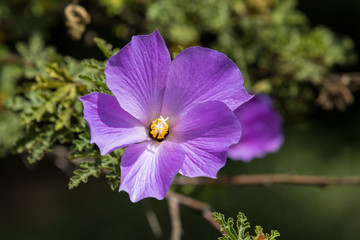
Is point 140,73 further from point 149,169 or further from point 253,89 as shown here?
point 253,89

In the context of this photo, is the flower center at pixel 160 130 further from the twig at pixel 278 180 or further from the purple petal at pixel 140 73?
the twig at pixel 278 180

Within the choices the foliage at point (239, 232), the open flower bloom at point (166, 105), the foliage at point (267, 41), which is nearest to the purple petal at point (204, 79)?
the open flower bloom at point (166, 105)

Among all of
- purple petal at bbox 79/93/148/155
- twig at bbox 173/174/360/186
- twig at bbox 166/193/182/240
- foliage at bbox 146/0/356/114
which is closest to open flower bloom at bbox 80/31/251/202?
purple petal at bbox 79/93/148/155

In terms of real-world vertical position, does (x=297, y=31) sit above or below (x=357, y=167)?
above

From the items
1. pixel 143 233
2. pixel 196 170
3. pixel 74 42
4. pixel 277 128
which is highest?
pixel 74 42

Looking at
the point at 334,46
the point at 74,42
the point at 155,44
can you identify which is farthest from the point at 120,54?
the point at 74,42

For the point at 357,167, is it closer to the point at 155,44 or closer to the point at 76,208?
the point at 76,208

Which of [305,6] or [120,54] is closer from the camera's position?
[120,54]
